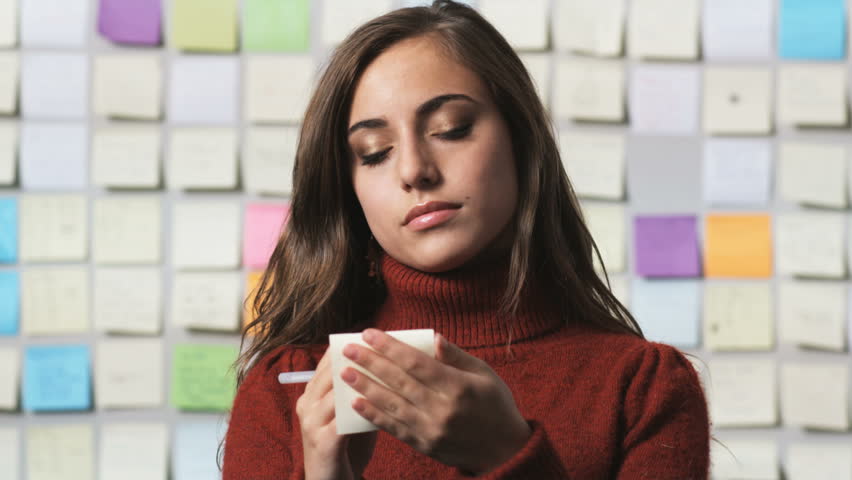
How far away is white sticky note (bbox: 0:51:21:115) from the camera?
5.72 ft

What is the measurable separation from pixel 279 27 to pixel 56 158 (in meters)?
0.49

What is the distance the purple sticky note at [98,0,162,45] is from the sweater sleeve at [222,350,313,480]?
38.3 inches

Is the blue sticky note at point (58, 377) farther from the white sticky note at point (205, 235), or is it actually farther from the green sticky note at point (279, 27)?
the green sticky note at point (279, 27)

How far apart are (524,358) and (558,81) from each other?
913 mm

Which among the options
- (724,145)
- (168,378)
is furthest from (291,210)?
(724,145)

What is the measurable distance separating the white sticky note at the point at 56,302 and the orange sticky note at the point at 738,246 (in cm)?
118

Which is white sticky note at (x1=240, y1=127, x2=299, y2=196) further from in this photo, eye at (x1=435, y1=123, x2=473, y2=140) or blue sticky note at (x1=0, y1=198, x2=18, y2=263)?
eye at (x1=435, y1=123, x2=473, y2=140)

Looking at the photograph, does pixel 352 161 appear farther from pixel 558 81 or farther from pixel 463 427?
pixel 558 81

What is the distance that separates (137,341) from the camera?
172 centimetres

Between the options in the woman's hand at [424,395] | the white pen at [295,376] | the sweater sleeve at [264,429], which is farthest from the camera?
the sweater sleeve at [264,429]

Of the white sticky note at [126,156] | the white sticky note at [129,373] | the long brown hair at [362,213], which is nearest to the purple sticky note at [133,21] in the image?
the white sticky note at [126,156]

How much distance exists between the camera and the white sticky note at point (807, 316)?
5.71 ft

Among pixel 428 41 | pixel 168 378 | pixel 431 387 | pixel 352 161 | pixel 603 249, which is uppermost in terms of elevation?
pixel 428 41

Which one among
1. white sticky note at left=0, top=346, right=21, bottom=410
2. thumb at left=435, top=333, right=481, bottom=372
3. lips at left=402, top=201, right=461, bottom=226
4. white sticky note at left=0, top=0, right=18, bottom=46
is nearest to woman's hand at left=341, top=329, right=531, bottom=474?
thumb at left=435, top=333, right=481, bottom=372
